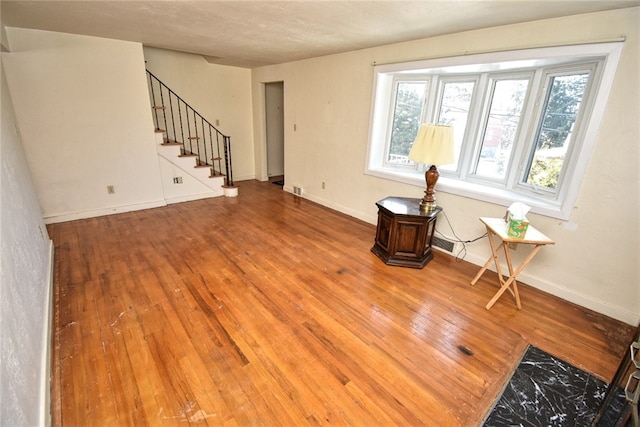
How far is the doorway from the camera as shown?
20.3 feet

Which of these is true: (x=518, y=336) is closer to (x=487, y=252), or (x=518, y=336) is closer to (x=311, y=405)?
(x=487, y=252)

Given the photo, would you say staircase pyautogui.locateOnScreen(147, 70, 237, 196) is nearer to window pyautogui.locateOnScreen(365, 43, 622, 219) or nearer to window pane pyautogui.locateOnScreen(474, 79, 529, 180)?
window pyautogui.locateOnScreen(365, 43, 622, 219)

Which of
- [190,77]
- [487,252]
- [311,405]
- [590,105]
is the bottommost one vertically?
[311,405]

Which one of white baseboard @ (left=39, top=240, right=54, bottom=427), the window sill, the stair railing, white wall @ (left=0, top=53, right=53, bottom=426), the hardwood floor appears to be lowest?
the hardwood floor

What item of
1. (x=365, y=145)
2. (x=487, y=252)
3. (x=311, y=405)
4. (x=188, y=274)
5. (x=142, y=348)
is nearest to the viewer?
(x=311, y=405)

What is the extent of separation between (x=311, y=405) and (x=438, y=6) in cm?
295

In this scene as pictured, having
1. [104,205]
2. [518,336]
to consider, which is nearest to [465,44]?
[518,336]

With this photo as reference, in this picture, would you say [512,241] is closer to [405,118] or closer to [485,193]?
[485,193]

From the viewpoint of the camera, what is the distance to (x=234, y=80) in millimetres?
5801

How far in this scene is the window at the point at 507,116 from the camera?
7.93 ft

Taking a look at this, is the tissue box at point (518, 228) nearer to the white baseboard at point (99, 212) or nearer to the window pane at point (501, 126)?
the window pane at point (501, 126)

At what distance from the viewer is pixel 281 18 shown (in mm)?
2600

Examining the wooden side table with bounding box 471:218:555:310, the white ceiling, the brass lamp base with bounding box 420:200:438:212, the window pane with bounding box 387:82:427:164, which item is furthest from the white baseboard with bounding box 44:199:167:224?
the wooden side table with bounding box 471:218:555:310

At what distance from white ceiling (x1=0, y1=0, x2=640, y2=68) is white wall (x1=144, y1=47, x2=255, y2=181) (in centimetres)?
129
